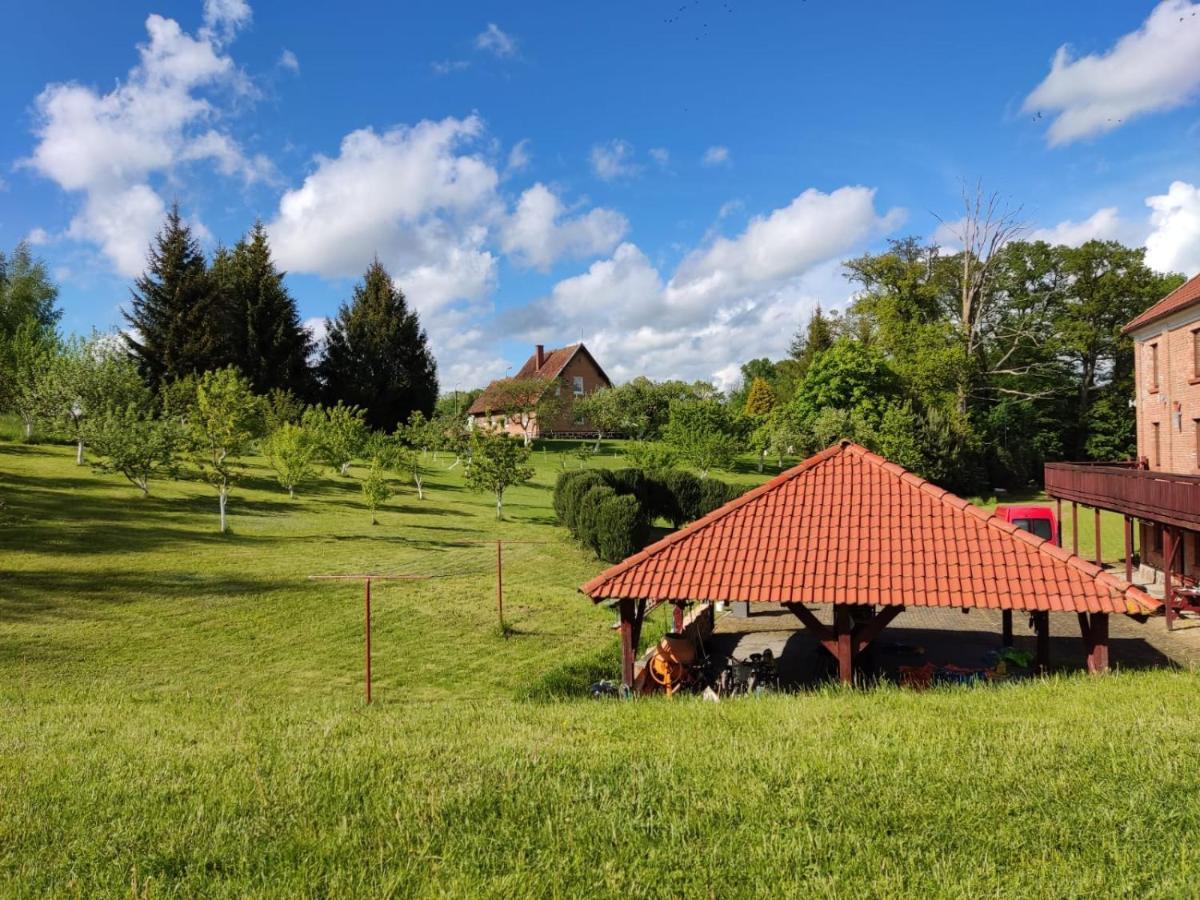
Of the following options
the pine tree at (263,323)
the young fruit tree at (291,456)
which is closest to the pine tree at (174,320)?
the pine tree at (263,323)

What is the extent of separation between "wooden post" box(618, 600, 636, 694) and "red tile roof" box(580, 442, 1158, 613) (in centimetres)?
33

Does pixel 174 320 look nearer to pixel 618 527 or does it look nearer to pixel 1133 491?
pixel 618 527

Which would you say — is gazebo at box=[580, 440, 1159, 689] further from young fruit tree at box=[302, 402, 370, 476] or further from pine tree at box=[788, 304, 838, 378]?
pine tree at box=[788, 304, 838, 378]

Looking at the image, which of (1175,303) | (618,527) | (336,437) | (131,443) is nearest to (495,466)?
(618,527)

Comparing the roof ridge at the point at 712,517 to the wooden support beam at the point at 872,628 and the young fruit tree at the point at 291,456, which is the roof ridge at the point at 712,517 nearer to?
the wooden support beam at the point at 872,628

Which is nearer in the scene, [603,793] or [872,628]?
[603,793]

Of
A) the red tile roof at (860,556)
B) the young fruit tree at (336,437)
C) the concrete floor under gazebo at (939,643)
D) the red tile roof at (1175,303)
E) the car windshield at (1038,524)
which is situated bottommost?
the concrete floor under gazebo at (939,643)

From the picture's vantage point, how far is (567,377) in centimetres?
7712

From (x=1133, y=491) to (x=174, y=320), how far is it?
49163 millimetres

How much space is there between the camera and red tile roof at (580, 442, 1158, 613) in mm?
10469

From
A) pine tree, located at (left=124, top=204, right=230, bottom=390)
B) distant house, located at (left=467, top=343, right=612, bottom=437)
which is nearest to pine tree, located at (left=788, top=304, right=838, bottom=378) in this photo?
distant house, located at (left=467, top=343, right=612, bottom=437)

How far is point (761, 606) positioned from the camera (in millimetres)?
21094

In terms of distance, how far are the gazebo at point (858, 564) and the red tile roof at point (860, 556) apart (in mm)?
18

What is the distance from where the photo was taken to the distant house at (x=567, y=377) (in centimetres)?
7312
